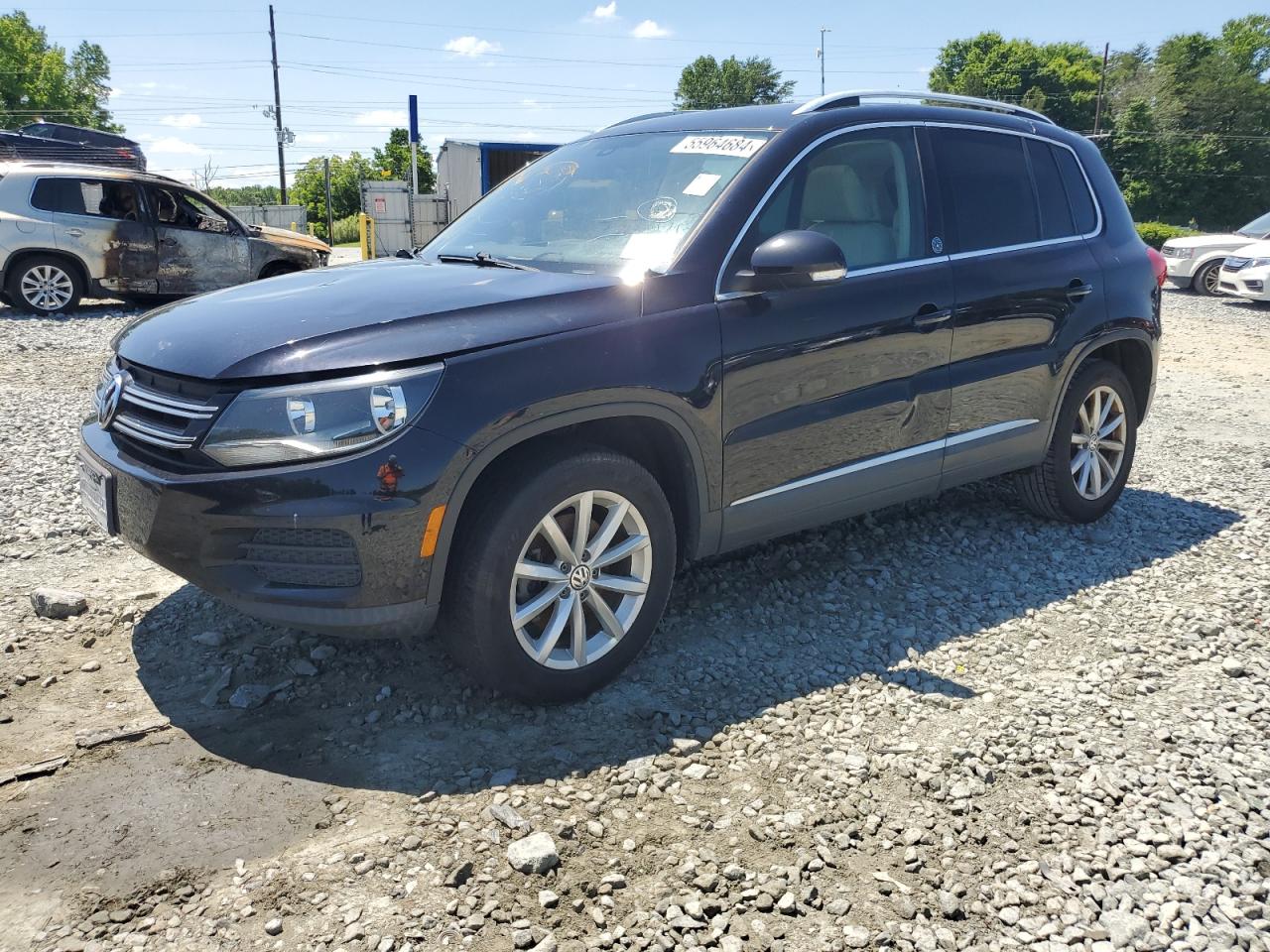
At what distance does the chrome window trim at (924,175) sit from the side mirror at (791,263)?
A: 2.2 inches

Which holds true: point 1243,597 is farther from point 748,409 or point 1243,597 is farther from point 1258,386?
point 1258,386

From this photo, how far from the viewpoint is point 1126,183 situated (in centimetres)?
6731

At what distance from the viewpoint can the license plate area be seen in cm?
316

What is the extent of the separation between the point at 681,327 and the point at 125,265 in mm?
12081

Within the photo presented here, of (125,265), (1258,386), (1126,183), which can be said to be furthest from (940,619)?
(1126,183)

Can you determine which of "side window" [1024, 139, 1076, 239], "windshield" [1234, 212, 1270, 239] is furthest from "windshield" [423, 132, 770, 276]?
"windshield" [1234, 212, 1270, 239]

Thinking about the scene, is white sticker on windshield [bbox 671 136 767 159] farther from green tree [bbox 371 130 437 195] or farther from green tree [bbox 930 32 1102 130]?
green tree [bbox 930 32 1102 130]

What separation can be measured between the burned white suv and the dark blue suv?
1048 cm

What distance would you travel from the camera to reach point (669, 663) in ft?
12.0

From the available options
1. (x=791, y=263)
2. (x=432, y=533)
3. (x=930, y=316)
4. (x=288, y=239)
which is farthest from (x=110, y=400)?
(x=288, y=239)

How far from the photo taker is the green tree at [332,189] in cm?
6056

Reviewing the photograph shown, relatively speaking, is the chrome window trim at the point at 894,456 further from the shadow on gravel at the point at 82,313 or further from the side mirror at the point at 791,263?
the shadow on gravel at the point at 82,313

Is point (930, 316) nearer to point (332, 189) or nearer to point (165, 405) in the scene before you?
point (165, 405)

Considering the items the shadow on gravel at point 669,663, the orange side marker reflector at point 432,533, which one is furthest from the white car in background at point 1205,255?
the orange side marker reflector at point 432,533
